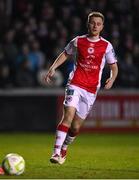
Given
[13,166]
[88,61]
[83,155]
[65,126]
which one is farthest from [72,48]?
[83,155]

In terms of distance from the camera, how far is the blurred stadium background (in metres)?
18.4

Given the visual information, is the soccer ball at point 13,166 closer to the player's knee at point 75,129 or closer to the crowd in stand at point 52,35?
the player's knee at point 75,129

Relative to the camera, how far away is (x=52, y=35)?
62.6 ft

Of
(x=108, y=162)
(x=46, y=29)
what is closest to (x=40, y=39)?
(x=46, y=29)

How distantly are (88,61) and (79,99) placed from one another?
0.59 meters

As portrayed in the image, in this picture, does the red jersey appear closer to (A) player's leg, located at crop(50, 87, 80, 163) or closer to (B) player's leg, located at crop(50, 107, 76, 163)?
(A) player's leg, located at crop(50, 87, 80, 163)

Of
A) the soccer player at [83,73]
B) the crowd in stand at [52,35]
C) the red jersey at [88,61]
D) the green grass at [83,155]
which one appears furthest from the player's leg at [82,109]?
the crowd in stand at [52,35]

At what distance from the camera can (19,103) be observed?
18672 millimetres

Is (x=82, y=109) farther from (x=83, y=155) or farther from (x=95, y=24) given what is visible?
(x=83, y=155)

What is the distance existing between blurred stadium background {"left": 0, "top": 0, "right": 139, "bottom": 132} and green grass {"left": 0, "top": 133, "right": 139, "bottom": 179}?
2.04 feet

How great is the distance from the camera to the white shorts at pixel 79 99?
10.4 meters

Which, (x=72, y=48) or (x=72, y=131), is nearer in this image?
(x=72, y=48)

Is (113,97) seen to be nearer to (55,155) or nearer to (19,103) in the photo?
(19,103)

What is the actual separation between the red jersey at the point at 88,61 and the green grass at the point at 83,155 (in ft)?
4.14
